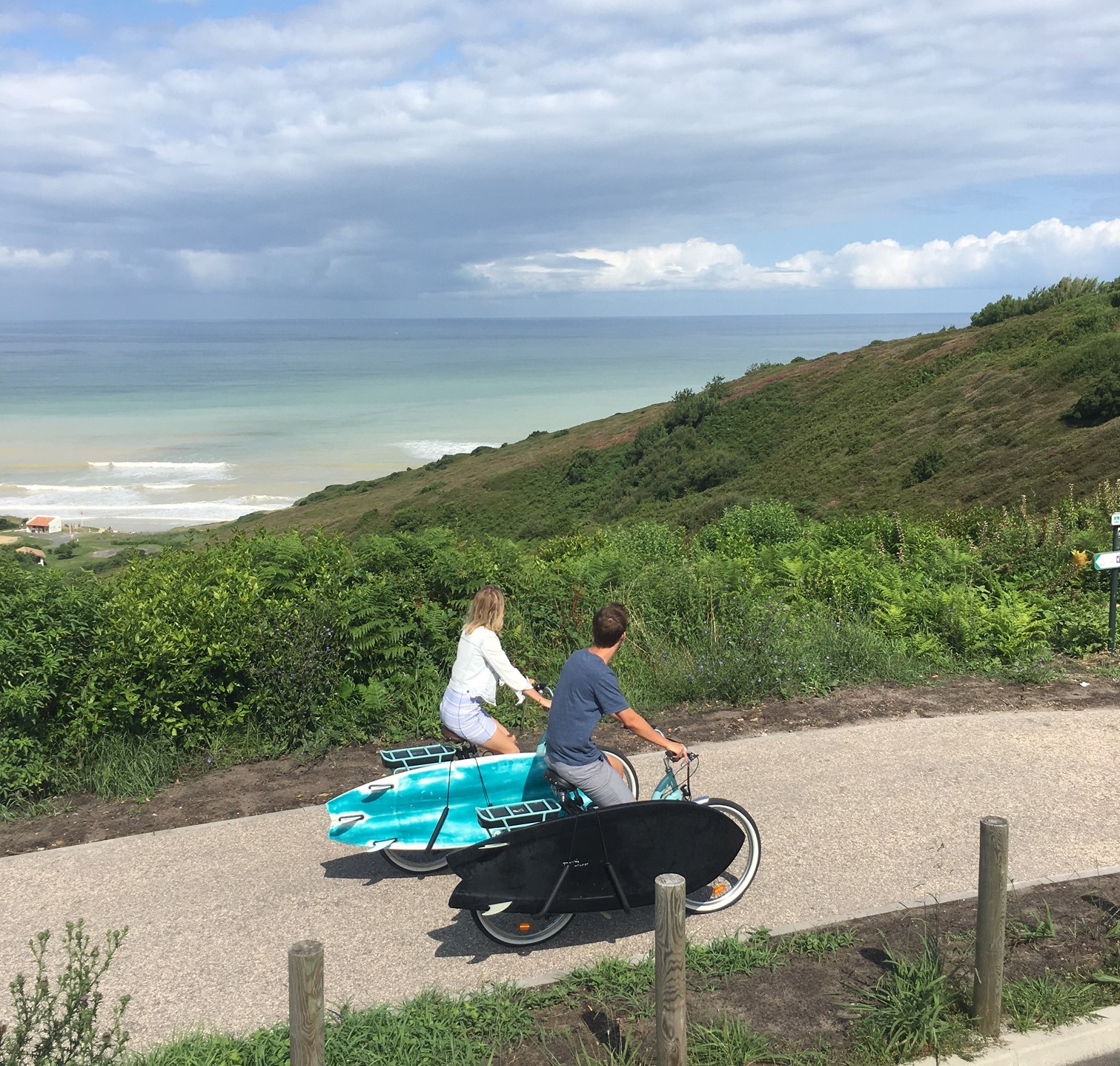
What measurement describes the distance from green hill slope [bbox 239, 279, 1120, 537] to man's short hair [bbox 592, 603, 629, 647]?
23432 mm

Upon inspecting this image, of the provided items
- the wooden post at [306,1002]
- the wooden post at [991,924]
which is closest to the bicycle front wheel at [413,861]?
the wooden post at [306,1002]

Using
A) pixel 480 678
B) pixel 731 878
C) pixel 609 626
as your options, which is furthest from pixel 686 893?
pixel 480 678

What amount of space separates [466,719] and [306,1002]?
261 centimetres

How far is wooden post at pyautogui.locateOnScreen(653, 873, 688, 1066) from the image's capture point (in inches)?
140

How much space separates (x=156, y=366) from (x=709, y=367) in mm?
106026

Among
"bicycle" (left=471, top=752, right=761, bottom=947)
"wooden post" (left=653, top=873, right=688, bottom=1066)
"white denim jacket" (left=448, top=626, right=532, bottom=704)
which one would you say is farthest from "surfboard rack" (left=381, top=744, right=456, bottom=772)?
"wooden post" (left=653, top=873, right=688, bottom=1066)

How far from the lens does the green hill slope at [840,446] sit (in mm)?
33188

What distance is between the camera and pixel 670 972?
3.58 metres

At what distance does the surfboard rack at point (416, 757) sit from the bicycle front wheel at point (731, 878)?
151 centimetres

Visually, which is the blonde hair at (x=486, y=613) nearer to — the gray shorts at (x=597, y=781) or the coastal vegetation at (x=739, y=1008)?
the gray shorts at (x=597, y=781)

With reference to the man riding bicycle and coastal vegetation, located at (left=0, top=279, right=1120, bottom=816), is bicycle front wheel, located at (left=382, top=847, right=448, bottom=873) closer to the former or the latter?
the man riding bicycle

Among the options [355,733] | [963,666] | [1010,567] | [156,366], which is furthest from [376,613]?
[156,366]

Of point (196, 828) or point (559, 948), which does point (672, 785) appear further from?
point (196, 828)

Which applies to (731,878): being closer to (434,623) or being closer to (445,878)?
(445,878)
